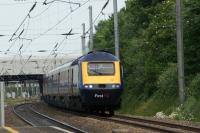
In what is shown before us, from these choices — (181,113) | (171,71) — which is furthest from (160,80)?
(181,113)

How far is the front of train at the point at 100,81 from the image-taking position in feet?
101

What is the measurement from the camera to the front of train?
30.7 meters

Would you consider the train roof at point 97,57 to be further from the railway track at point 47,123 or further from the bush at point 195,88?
the bush at point 195,88

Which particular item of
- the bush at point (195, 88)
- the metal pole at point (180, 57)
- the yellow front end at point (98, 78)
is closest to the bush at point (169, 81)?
the bush at point (195, 88)

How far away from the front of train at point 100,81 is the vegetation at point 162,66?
3020 millimetres

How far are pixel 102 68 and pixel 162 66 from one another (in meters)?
7.30

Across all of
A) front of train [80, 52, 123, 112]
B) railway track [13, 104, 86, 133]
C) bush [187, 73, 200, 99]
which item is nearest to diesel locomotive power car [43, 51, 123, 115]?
front of train [80, 52, 123, 112]

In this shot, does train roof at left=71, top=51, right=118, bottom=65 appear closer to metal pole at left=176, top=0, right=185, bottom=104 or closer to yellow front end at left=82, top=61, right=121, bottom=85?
yellow front end at left=82, top=61, right=121, bottom=85

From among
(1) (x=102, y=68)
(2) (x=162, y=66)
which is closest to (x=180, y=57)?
(1) (x=102, y=68)

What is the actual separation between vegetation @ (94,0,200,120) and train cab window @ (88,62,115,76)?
3674mm

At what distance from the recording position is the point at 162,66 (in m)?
37.6

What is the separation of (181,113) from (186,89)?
3637 millimetres

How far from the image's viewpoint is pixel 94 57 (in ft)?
104

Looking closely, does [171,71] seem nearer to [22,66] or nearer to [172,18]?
[172,18]
